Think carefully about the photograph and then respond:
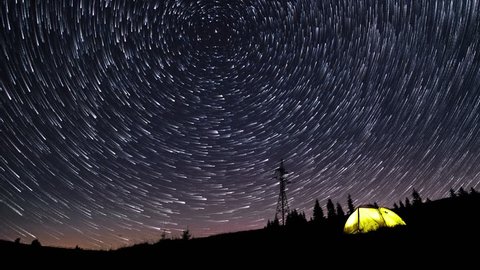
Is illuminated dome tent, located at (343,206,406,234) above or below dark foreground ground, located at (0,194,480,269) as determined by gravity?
above

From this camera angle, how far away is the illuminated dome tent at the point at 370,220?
12816 millimetres

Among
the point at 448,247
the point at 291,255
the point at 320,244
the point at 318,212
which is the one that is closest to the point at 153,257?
the point at 291,255

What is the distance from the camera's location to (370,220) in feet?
42.9

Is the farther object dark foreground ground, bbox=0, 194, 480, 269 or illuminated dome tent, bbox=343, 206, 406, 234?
illuminated dome tent, bbox=343, 206, 406, 234

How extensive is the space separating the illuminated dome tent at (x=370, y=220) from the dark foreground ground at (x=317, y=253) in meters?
1.13

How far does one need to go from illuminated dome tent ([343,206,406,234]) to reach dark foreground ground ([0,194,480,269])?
113cm

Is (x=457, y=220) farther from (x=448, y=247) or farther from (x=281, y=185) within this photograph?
(x=281, y=185)

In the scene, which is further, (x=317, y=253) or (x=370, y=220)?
(x=370, y=220)

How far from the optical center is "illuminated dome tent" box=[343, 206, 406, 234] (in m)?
12.8

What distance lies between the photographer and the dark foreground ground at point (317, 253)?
772 cm

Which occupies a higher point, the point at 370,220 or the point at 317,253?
the point at 370,220

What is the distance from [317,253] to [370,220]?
14.8ft

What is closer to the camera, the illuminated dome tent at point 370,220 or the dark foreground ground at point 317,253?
the dark foreground ground at point 317,253

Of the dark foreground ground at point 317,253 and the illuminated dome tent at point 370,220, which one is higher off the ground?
the illuminated dome tent at point 370,220
